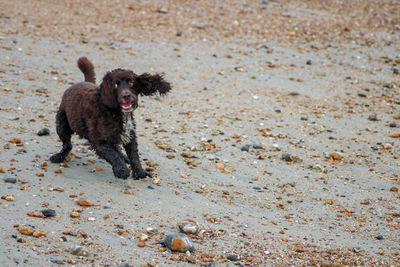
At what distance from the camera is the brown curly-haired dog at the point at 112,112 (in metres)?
6.38

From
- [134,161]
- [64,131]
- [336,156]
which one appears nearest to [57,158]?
[64,131]

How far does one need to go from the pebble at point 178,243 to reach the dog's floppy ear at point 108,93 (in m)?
2.12

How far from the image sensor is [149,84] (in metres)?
6.72

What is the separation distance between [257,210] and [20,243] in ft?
10.2

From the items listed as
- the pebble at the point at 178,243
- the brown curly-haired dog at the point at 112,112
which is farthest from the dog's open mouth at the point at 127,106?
the pebble at the point at 178,243

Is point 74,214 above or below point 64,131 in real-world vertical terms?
below

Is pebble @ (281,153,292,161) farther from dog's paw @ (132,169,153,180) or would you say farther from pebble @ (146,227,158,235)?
pebble @ (146,227,158,235)

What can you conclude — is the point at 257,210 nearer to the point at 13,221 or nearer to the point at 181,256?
the point at 181,256

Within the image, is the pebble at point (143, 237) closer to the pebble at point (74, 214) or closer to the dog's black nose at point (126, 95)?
the pebble at point (74, 214)

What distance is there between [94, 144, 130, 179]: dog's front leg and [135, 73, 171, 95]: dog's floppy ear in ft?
3.04

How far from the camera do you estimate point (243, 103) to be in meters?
10.7

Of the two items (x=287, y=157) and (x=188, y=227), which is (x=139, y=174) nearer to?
(x=188, y=227)

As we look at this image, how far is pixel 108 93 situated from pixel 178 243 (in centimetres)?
238

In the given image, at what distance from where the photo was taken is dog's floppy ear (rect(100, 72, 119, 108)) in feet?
20.9
